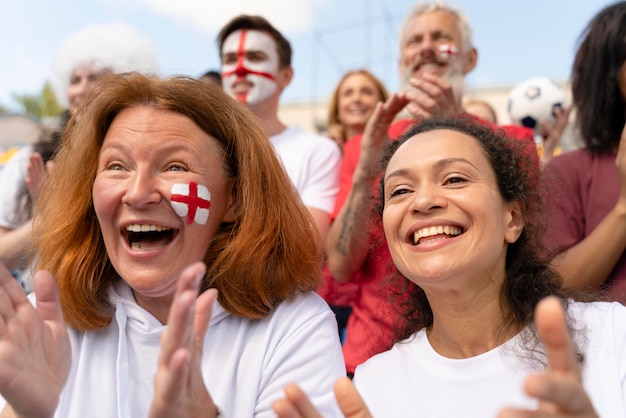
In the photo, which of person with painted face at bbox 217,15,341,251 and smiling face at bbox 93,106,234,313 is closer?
smiling face at bbox 93,106,234,313

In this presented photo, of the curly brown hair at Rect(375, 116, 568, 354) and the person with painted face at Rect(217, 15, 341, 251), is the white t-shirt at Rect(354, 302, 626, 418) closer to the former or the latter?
the curly brown hair at Rect(375, 116, 568, 354)

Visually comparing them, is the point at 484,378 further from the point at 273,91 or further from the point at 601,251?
the point at 273,91

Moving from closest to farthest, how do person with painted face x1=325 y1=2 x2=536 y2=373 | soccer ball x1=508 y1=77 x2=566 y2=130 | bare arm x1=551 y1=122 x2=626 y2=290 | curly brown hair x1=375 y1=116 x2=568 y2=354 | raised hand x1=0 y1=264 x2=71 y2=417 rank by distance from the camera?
1. raised hand x1=0 y1=264 x2=71 y2=417
2. curly brown hair x1=375 y1=116 x2=568 y2=354
3. bare arm x1=551 y1=122 x2=626 y2=290
4. person with painted face x1=325 y1=2 x2=536 y2=373
5. soccer ball x1=508 y1=77 x2=566 y2=130

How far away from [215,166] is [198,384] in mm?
785

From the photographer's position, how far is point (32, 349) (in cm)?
148

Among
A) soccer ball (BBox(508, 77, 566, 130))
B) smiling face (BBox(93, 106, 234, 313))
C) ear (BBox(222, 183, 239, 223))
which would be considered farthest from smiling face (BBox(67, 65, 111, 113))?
soccer ball (BBox(508, 77, 566, 130))

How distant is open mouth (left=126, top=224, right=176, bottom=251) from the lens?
1.94 metres

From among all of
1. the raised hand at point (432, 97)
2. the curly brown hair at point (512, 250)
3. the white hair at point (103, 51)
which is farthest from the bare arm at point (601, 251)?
the white hair at point (103, 51)

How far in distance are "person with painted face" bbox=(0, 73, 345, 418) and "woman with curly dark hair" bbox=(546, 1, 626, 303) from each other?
3.10 feet

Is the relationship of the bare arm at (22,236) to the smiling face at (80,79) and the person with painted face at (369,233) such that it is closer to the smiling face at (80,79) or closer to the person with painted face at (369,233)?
the smiling face at (80,79)

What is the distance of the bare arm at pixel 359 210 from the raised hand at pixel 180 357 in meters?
1.40

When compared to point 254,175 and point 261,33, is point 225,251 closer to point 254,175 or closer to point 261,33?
point 254,175

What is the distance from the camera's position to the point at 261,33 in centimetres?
382

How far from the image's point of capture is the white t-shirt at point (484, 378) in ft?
5.67
